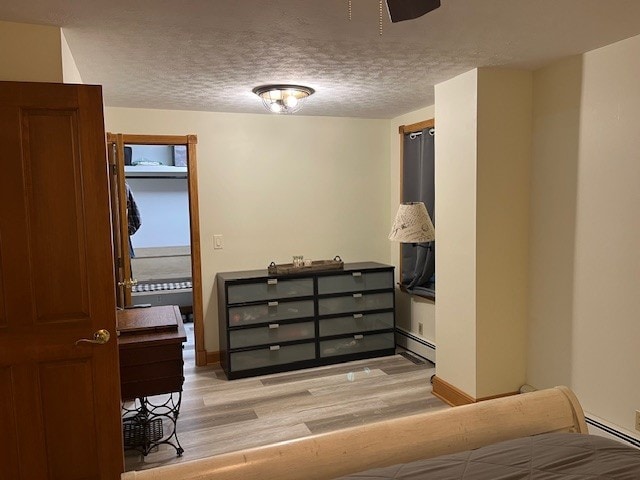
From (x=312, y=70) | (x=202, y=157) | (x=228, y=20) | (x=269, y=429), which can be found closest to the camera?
(x=228, y=20)

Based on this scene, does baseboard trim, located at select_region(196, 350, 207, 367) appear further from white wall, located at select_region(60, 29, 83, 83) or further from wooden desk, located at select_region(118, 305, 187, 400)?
white wall, located at select_region(60, 29, 83, 83)

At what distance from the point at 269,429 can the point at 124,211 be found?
2173 mm

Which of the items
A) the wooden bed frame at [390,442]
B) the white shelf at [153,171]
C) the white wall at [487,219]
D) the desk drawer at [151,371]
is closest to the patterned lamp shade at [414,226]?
the white wall at [487,219]

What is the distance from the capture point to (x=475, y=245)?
316 centimetres

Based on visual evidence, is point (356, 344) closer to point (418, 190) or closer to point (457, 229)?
point (418, 190)

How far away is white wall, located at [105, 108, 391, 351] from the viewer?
432cm

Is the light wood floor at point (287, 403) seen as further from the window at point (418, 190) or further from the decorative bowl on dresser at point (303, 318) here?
the window at point (418, 190)

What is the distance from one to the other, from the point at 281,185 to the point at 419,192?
1282mm

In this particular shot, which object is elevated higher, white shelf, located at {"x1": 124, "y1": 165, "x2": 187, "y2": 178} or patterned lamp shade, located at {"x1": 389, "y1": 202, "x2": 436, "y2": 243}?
white shelf, located at {"x1": 124, "y1": 165, "x2": 187, "y2": 178}

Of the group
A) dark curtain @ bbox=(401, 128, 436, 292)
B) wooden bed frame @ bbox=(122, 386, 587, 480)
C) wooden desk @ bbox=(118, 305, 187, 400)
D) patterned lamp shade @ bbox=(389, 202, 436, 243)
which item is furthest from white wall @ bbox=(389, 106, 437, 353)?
wooden bed frame @ bbox=(122, 386, 587, 480)

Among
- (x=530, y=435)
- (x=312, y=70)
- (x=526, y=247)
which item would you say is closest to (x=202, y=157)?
(x=312, y=70)

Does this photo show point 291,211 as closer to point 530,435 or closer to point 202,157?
point 202,157

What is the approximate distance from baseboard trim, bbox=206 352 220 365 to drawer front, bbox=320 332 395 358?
968mm

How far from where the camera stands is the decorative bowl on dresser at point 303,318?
409 centimetres
